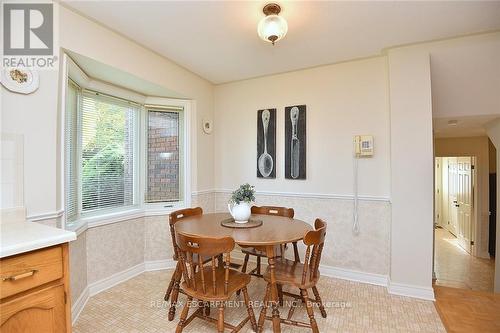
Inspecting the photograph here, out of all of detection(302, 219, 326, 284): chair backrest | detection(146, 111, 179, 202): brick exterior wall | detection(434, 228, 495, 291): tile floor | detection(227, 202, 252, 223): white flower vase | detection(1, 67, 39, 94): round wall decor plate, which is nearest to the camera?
detection(1, 67, 39, 94): round wall decor plate

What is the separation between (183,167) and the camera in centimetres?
342

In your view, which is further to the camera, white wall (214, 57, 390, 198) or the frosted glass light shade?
white wall (214, 57, 390, 198)

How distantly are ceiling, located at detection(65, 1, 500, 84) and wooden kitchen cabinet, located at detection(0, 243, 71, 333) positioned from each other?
178 centimetres

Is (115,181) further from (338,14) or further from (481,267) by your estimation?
(481,267)

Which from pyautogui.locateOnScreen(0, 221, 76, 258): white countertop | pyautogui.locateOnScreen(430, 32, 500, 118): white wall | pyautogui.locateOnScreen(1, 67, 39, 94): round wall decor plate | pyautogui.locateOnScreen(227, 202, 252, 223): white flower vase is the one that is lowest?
pyautogui.locateOnScreen(227, 202, 252, 223): white flower vase

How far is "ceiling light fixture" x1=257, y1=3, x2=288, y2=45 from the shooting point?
191cm

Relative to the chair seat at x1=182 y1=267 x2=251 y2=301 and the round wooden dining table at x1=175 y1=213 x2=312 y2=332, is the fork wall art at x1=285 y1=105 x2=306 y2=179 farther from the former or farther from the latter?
the chair seat at x1=182 y1=267 x2=251 y2=301

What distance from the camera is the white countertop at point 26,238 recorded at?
113 centimetres

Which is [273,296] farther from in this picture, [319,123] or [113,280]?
[319,123]

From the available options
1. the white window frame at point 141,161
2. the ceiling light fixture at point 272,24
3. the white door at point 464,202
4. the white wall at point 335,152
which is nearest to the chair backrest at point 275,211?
the white wall at point 335,152

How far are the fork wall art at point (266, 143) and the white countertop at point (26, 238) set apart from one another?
2405 mm

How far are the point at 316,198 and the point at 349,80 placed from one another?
1.42 metres

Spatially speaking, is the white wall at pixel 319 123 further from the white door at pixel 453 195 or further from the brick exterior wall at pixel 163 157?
the white door at pixel 453 195

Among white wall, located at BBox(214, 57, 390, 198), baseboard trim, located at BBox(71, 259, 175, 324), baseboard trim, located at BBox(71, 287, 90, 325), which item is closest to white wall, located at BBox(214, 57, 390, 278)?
white wall, located at BBox(214, 57, 390, 198)
